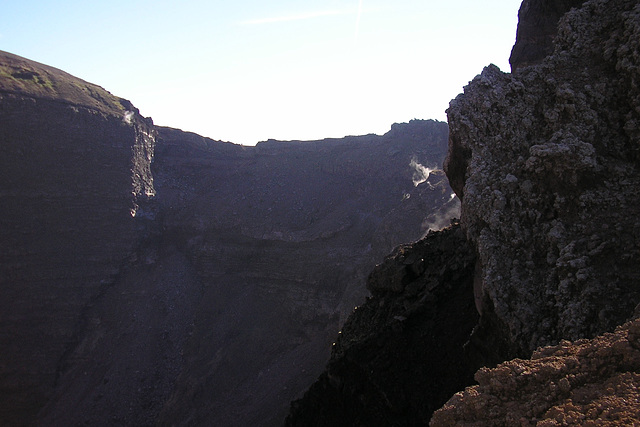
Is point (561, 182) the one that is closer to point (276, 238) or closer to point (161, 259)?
point (276, 238)

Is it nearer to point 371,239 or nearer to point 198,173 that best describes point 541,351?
point 371,239

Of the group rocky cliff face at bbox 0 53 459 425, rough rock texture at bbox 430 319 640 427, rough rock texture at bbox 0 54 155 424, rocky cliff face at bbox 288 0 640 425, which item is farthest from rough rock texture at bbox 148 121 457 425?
rough rock texture at bbox 430 319 640 427

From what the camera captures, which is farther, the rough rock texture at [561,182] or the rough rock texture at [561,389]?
the rough rock texture at [561,182]

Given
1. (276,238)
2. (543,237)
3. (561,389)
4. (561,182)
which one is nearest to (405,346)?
(543,237)

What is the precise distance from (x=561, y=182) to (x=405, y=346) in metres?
4.29

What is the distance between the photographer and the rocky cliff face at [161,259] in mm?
26750

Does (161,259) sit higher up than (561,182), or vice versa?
(561,182)

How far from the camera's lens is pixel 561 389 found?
11.4 feet

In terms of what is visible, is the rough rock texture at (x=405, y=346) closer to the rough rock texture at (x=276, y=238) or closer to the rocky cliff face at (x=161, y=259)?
the rocky cliff face at (x=161, y=259)

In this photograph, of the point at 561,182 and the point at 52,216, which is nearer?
the point at 561,182

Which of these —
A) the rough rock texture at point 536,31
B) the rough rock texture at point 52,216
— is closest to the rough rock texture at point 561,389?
the rough rock texture at point 536,31

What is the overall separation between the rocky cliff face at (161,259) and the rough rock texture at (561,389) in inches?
749

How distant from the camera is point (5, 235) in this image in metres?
29.6

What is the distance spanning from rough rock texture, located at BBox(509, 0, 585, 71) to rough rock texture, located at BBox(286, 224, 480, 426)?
4733 mm
